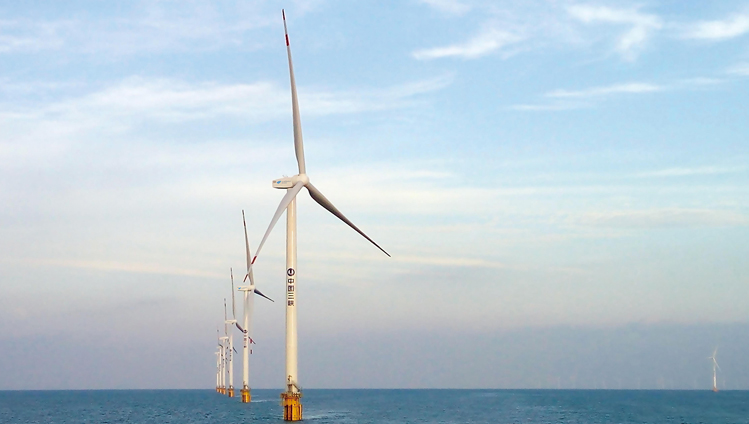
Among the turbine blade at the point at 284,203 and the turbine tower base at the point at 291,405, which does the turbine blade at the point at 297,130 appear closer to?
the turbine blade at the point at 284,203

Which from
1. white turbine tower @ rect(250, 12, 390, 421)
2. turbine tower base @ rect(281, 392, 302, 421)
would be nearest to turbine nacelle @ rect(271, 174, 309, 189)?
white turbine tower @ rect(250, 12, 390, 421)

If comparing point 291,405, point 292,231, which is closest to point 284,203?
point 292,231

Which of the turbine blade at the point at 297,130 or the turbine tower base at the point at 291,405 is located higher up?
the turbine blade at the point at 297,130

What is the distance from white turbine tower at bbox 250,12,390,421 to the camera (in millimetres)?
95938

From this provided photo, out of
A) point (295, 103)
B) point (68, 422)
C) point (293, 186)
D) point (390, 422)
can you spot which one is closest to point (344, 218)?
point (293, 186)

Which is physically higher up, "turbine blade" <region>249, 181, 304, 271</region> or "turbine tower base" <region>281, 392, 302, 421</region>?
"turbine blade" <region>249, 181, 304, 271</region>

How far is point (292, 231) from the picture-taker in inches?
3893

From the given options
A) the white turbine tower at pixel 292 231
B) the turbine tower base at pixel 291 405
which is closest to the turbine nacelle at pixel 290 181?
the white turbine tower at pixel 292 231

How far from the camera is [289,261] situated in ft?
320

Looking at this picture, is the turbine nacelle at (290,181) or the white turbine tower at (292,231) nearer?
the white turbine tower at (292,231)

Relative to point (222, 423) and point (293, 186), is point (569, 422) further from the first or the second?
point (293, 186)

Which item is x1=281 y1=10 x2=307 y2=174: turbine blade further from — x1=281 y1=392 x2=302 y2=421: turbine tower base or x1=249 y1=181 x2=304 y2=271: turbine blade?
x1=281 y1=392 x2=302 y2=421: turbine tower base

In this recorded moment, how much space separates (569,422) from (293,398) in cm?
9731

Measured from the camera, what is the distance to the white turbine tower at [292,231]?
95.9m
